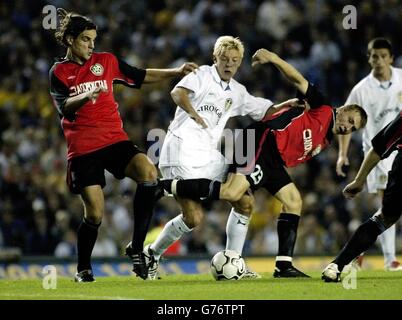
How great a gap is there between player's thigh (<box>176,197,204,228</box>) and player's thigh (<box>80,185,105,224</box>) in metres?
0.79

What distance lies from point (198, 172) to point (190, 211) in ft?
1.27

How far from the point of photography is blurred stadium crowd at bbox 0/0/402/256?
1513 centimetres

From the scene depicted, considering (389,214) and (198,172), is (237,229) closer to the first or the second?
(198,172)

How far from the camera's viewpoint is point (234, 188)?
934cm

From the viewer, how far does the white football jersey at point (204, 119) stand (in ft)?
31.9

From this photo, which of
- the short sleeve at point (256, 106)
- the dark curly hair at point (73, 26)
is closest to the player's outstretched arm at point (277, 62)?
the short sleeve at point (256, 106)

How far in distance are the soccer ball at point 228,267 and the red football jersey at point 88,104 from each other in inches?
56.1

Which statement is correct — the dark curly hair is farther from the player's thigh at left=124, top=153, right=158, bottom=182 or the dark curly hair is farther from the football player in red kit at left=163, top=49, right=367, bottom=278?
the football player in red kit at left=163, top=49, right=367, bottom=278

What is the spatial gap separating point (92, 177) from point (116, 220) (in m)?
6.38

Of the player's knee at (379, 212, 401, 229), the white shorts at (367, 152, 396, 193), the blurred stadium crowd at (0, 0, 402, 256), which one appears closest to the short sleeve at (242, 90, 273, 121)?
the white shorts at (367, 152, 396, 193)

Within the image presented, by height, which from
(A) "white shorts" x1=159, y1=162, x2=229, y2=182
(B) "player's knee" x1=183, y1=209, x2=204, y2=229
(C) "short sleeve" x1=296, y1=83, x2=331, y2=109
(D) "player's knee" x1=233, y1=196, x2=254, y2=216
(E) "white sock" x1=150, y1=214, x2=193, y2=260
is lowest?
(E) "white sock" x1=150, y1=214, x2=193, y2=260

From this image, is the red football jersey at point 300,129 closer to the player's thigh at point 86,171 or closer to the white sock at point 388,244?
the player's thigh at point 86,171

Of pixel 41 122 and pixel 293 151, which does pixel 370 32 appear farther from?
pixel 293 151
